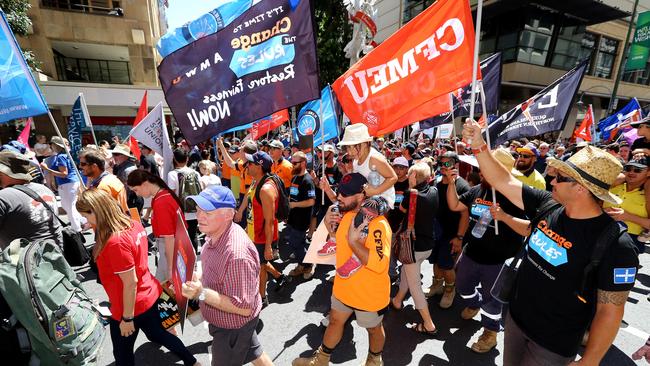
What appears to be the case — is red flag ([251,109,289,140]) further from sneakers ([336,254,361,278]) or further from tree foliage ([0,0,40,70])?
tree foliage ([0,0,40,70])

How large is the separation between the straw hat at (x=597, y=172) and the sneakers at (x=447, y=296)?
2.92 metres

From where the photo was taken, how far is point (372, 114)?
3.83 meters

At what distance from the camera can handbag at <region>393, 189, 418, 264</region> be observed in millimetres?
3684

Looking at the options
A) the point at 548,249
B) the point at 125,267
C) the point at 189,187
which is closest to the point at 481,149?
the point at 548,249

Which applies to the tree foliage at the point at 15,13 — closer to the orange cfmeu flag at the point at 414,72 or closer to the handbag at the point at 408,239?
the orange cfmeu flag at the point at 414,72

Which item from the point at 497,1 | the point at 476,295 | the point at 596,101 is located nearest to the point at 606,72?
the point at 596,101

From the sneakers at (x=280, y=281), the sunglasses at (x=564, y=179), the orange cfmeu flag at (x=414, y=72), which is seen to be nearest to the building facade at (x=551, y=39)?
the orange cfmeu flag at (x=414, y=72)

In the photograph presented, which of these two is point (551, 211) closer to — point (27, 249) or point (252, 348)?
point (252, 348)

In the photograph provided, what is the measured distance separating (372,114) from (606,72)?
35.2m

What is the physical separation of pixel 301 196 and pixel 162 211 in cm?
227

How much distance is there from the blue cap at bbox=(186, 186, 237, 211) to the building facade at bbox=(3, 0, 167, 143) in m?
20.7

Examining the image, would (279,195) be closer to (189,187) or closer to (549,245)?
(189,187)

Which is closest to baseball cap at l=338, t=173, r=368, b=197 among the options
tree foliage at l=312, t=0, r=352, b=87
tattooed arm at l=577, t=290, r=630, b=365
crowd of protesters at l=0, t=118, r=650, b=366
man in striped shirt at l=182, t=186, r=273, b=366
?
crowd of protesters at l=0, t=118, r=650, b=366

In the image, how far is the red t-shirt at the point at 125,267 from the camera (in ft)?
7.70
